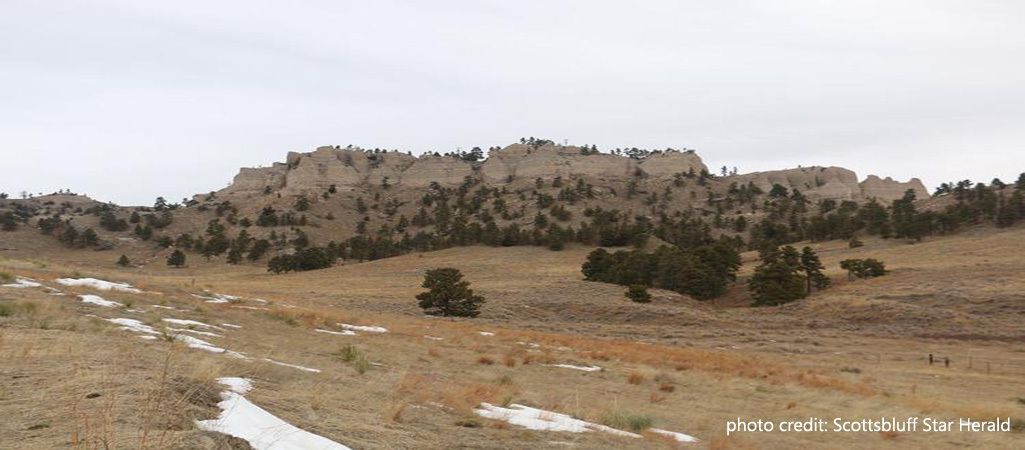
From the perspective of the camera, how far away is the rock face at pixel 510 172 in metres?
161

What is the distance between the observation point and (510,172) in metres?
166

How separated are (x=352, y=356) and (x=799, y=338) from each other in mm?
28829

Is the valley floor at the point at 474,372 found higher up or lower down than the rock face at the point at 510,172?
lower down

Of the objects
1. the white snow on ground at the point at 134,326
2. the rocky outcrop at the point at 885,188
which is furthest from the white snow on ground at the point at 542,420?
the rocky outcrop at the point at 885,188

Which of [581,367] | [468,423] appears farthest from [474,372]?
[468,423]

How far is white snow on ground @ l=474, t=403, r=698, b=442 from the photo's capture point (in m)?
8.16

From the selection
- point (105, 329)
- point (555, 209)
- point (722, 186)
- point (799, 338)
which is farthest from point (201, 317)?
point (722, 186)

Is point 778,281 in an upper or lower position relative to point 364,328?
lower

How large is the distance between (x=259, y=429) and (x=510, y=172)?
530 ft

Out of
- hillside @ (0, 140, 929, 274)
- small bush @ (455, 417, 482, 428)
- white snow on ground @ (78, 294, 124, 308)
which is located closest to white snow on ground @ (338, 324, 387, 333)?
white snow on ground @ (78, 294, 124, 308)

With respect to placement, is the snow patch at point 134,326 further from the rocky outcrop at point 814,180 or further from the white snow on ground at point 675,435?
the rocky outcrop at point 814,180

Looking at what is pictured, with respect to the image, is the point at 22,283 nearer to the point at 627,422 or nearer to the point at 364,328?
the point at 364,328

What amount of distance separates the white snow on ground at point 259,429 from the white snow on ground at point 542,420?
3.25m

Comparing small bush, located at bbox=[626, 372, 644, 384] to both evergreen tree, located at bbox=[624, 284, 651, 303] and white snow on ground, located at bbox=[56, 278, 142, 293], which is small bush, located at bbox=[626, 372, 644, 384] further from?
evergreen tree, located at bbox=[624, 284, 651, 303]
